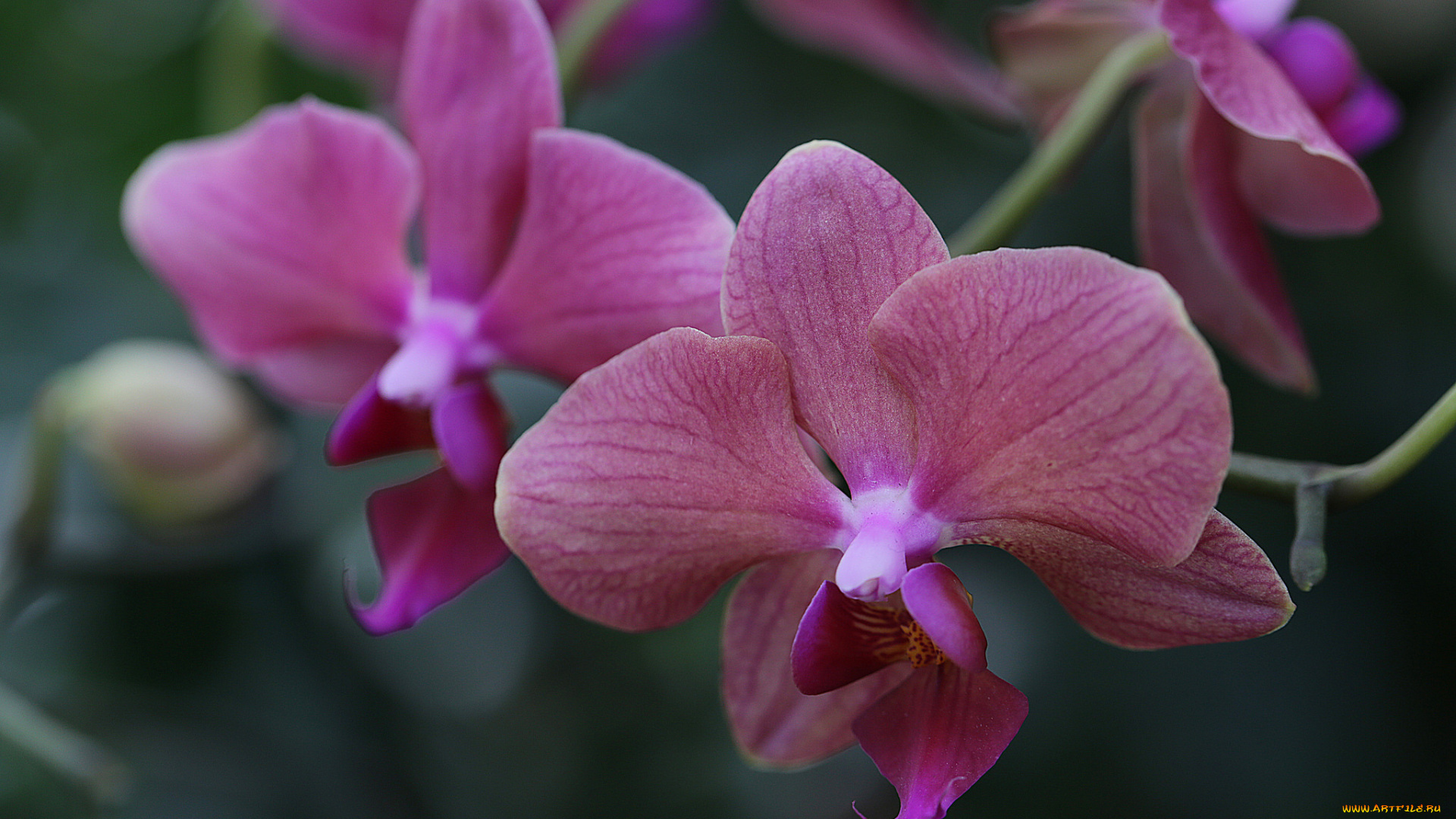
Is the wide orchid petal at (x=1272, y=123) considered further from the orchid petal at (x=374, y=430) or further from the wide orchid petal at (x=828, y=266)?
the orchid petal at (x=374, y=430)

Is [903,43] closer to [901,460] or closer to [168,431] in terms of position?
[901,460]

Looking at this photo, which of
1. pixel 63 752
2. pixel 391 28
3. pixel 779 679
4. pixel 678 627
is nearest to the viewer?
pixel 779 679

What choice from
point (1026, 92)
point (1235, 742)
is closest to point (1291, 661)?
point (1235, 742)

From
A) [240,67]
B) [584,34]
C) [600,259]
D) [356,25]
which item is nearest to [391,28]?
[356,25]

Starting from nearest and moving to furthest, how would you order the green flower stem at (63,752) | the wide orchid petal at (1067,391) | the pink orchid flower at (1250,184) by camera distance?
1. the wide orchid petal at (1067,391)
2. the pink orchid flower at (1250,184)
3. the green flower stem at (63,752)

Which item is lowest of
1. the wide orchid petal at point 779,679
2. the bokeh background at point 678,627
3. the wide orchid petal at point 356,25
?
the bokeh background at point 678,627

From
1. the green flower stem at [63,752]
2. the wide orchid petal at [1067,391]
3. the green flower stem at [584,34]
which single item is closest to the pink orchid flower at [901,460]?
the wide orchid petal at [1067,391]

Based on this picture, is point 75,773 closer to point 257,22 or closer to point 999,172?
point 257,22
